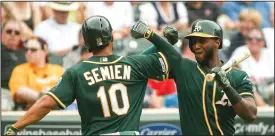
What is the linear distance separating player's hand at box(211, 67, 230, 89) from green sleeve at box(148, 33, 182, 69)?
608mm

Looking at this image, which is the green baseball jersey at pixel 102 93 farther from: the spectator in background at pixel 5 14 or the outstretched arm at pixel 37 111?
the spectator in background at pixel 5 14

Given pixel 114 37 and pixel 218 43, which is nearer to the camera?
pixel 218 43

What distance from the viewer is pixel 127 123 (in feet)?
18.5

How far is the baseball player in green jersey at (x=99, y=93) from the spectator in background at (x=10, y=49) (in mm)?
4672

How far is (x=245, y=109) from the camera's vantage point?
18.5 feet

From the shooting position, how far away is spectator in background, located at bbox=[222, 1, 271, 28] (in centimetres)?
1082

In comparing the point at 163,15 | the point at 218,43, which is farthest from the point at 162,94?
the point at 218,43

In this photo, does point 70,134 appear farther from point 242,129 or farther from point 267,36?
point 267,36

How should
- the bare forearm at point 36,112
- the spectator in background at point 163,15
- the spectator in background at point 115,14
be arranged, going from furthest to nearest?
the spectator in background at point 163,15, the spectator in background at point 115,14, the bare forearm at point 36,112

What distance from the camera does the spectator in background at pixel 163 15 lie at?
10.5 m

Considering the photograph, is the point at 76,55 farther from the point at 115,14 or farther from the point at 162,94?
the point at 162,94

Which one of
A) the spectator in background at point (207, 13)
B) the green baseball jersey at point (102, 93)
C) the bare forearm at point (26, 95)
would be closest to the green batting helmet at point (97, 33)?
the green baseball jersey at point (102, 93)

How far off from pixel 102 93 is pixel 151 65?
534 millimetres

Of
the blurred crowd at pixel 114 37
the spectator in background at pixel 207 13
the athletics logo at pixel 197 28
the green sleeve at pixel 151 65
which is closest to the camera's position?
the green sleeve at pixel 151 65
